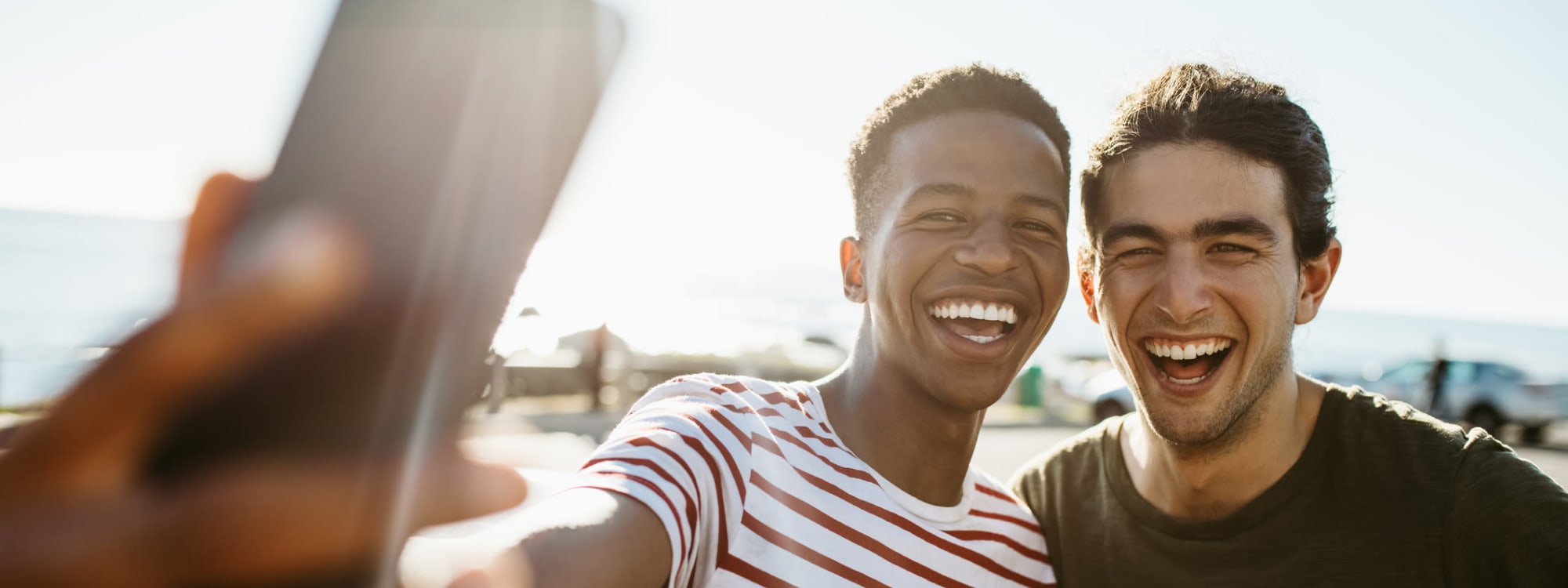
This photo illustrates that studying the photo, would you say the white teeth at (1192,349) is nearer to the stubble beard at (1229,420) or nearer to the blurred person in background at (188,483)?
the stubble beard at (1229,420)

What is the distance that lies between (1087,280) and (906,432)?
1406 millimetres

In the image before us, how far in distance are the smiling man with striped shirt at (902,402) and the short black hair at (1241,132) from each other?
26 centimetres

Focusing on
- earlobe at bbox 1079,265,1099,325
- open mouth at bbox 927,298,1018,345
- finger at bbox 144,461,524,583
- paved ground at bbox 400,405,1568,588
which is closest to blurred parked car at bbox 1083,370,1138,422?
paved ground at bbox 400,405,1568,588

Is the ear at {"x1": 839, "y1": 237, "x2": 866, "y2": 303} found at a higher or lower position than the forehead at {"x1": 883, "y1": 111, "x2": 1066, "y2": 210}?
lower

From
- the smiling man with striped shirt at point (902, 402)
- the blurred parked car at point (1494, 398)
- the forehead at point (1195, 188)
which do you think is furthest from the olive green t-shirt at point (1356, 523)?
the blurred parked car at point (1494, 398)

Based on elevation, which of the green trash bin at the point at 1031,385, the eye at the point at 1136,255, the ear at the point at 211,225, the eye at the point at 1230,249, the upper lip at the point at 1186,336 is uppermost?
the eye at the point at 1230,249

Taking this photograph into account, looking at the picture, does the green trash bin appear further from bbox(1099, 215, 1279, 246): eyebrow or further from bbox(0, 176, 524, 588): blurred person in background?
bbox(0, 176, 524, 588): blurred person in background

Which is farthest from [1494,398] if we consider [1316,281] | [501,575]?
[501,575]

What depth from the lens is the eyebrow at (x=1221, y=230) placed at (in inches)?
117

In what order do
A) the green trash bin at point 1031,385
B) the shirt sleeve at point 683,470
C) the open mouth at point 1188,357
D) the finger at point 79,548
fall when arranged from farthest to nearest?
the green trash bin at point 1031,385 < the open mouth at point 1188,357 < the shirt sleeve at point 683,470 < the finger at point 79,548

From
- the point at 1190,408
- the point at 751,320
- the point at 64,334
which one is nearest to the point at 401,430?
the point at 1190,408

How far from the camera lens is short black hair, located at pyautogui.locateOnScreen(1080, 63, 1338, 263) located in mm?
3115

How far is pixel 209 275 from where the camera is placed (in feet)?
1.58

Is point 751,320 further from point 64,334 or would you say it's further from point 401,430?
point 401,430
